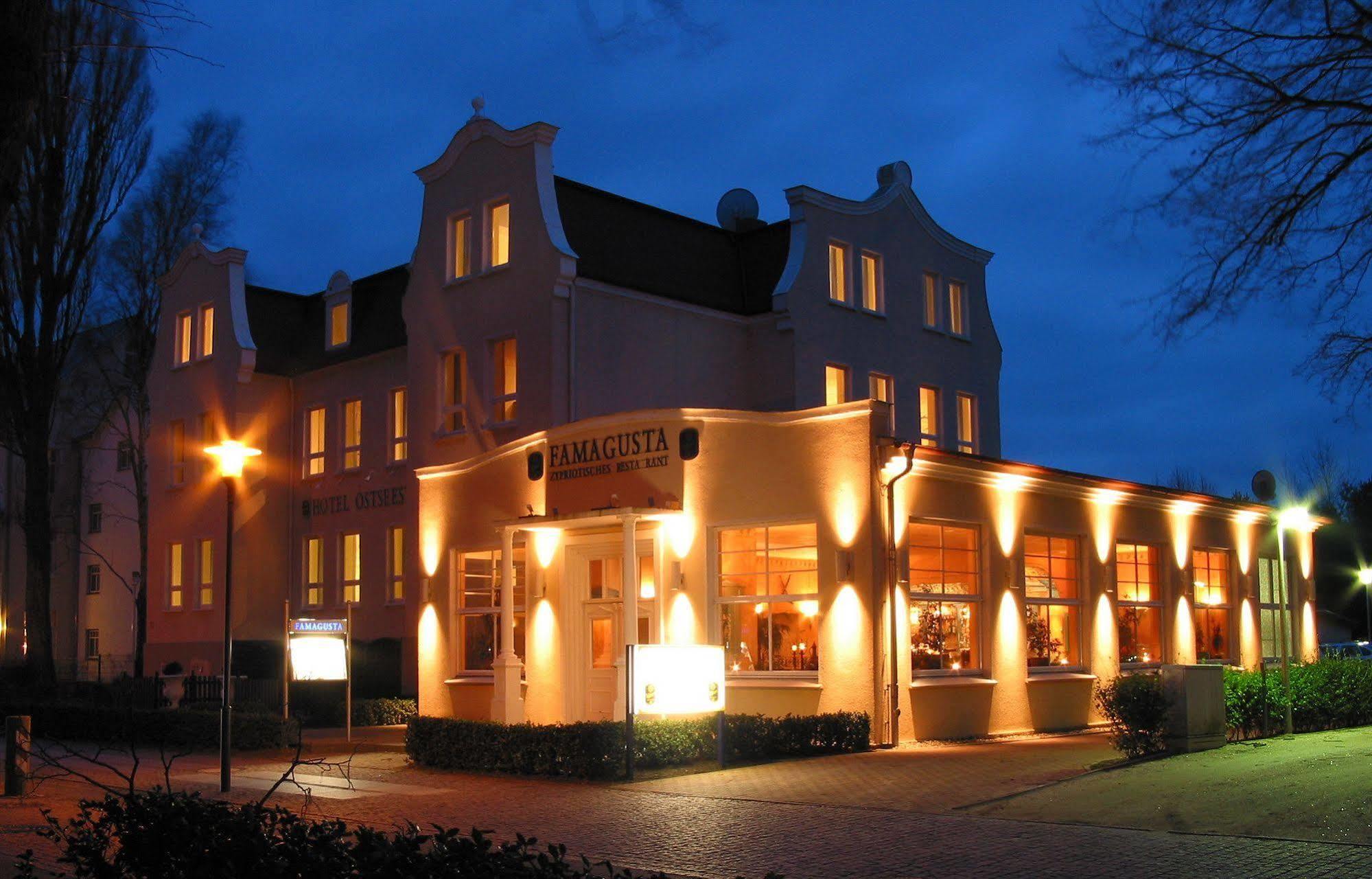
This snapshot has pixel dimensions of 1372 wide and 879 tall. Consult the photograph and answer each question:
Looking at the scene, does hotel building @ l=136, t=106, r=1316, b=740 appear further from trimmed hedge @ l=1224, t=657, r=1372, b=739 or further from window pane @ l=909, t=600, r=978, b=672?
trimmed hedge @ l=1224, t=657, r=1372, b=739

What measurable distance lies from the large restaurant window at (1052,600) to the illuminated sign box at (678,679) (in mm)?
6601

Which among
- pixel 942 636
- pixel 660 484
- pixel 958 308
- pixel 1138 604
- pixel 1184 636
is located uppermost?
pixel 958 308

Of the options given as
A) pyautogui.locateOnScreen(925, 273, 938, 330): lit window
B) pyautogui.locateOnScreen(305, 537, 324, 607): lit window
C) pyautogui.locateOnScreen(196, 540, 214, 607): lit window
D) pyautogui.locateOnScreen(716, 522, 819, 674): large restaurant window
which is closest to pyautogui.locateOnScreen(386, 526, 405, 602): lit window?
pyautogui.locateOnScreen(305, 537, 324, 607): lit window

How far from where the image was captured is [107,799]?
370 inches

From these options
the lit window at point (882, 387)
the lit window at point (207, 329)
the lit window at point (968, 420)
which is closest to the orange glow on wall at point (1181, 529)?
the lit window at point (882, 387)

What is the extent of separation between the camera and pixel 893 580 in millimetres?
19500

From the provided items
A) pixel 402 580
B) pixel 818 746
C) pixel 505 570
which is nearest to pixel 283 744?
pixel 505 570

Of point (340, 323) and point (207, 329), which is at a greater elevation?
point (207, 329)

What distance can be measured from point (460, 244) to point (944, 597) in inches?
534

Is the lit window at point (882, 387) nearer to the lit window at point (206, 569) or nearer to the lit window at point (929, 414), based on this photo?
the lit window at point (929, 414)

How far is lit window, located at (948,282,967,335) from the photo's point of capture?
3388 centimetres

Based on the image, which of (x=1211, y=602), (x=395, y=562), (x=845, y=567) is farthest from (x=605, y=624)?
(x=1211, y=602)

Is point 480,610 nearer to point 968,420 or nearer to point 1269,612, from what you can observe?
point 968,420

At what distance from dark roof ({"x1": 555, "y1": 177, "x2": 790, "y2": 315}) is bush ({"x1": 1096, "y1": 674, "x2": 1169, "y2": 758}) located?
Result: 13807 millimetres
